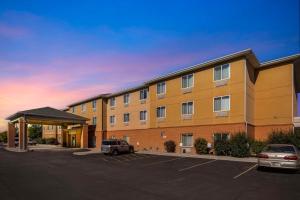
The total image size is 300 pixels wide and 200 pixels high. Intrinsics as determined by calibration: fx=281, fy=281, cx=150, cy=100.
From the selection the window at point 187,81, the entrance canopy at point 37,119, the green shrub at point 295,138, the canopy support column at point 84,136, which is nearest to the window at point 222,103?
the window at point 187,81

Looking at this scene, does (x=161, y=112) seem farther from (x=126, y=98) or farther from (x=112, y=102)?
(x=112, y=102)

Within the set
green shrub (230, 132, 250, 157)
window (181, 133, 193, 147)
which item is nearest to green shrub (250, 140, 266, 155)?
green shrub (230, 132, 250, 157)

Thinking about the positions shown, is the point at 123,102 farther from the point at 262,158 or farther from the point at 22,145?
the point at 262,158

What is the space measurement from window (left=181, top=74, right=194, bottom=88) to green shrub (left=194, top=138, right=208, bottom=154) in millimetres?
6091

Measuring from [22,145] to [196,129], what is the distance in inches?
933

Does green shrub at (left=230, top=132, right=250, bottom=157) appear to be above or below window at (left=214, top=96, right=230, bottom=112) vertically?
below

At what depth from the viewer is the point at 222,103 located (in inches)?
1061

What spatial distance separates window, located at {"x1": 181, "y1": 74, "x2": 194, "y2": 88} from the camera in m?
30.3

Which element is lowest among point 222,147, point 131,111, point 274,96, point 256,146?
point 222,147

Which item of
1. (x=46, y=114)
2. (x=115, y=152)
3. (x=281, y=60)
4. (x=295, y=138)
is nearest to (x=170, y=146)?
(x=115, y=152)

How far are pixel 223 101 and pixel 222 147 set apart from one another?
14.5 ft

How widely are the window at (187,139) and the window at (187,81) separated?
5288 millimetres

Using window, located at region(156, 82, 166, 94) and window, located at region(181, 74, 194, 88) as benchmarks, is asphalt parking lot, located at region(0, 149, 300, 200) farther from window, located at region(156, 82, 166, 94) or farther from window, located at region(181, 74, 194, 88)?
window, located at region(156, 82, 166, 94)

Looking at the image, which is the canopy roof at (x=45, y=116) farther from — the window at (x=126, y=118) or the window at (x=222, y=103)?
the window at (x=222, y=103)
